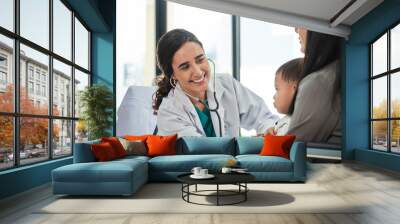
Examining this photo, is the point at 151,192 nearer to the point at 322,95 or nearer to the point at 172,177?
the point at 172,177

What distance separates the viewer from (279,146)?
20.3ft

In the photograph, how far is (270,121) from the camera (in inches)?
365

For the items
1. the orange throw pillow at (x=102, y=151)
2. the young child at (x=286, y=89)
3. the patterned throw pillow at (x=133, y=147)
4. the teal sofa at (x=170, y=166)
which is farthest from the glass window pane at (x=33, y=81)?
the young child at (x=286, y=89)

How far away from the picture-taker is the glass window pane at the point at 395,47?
24.6 feet

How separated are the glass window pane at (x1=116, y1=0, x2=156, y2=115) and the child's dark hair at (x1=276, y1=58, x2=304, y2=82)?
316 cm

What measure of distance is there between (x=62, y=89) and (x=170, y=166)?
8.29ft

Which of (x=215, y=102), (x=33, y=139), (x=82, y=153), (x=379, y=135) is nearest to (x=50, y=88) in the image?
(x=33, y=139)

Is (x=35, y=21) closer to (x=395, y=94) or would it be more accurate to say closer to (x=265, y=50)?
(x=265, y=50)

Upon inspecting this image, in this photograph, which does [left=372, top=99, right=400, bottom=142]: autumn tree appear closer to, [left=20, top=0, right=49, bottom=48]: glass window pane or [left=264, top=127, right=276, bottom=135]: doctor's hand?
[left=264, top=127, right=276, bottom=135]: doctor's hand

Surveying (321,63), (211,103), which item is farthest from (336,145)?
(211,103)

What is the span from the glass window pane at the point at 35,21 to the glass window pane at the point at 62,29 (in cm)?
33

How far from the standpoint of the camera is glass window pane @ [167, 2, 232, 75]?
9117 millimetres

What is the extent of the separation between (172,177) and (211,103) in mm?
3373

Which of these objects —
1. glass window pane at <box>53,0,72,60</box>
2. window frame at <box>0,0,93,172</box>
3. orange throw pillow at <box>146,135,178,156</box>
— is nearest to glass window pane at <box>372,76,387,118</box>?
orange throw pillow at <box>146,135,178,156</box>
